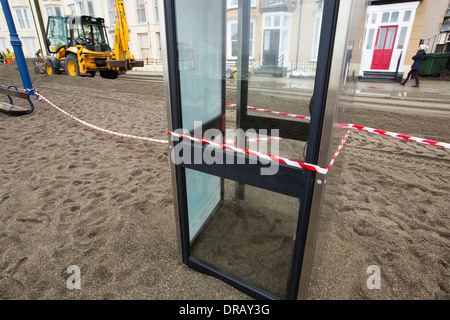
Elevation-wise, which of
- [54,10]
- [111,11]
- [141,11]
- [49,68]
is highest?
[54,10]

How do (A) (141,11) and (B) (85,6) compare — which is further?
(B) (85,6)

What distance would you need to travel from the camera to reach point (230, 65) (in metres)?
2.85

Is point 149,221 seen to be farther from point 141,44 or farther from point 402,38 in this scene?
point 141,44

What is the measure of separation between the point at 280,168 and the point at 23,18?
3689cm

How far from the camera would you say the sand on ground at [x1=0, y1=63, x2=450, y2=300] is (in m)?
2.22

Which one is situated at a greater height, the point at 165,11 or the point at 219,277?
the point at 165,11

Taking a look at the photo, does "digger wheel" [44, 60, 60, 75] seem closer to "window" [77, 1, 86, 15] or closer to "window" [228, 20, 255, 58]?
"window" [77, 1, 86, 15]

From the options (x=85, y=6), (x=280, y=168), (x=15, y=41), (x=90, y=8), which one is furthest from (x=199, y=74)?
(x=85, y=6)

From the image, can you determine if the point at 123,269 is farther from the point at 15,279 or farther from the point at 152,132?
the point at 152,132

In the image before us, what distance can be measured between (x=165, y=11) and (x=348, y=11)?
1.13m

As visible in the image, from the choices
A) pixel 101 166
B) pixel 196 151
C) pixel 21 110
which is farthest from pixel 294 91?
pixel 21 110

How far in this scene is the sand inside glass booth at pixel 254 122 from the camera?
1476mm

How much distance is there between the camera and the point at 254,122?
10.7 ft
